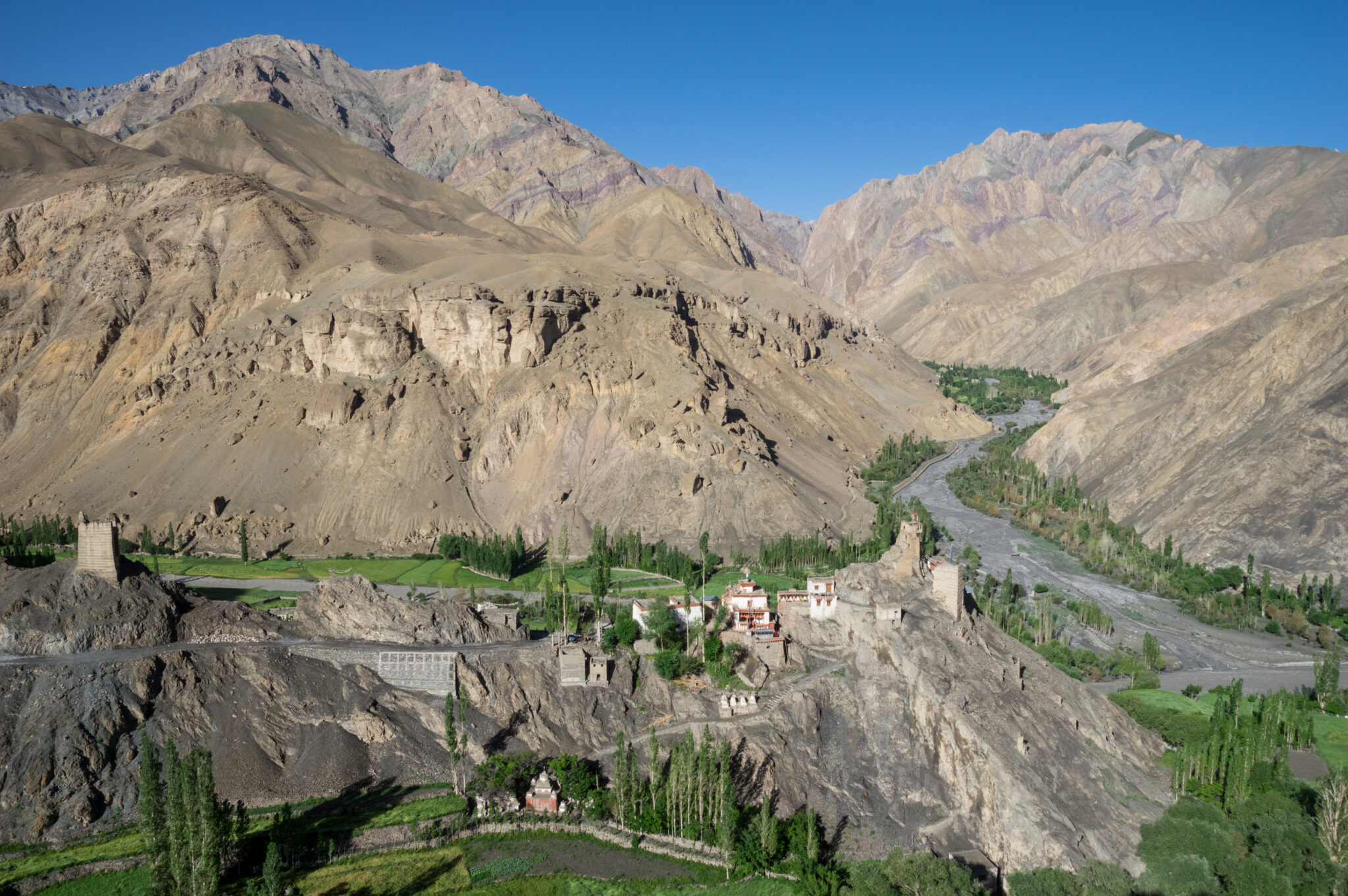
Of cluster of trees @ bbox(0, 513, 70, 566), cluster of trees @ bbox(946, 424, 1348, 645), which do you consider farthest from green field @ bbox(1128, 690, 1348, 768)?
cluster of trees @ bbox(0, 513, 70, 566)

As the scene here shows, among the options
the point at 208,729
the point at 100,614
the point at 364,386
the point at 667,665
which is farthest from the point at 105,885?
the point at 364,386

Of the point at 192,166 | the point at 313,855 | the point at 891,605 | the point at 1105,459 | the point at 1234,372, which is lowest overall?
the point at 313,855

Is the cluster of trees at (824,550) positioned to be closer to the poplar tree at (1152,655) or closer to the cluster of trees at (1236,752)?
the poplar tree at (1152,655)

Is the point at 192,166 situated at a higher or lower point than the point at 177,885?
higher

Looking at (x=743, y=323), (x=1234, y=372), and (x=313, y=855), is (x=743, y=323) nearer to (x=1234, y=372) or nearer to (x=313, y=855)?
(x=1234, y=372)

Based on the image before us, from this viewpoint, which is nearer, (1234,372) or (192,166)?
(1234,372)

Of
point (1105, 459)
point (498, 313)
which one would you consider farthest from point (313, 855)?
point (1105, 459)

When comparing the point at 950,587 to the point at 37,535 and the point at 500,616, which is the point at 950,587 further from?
the point at 37,535
